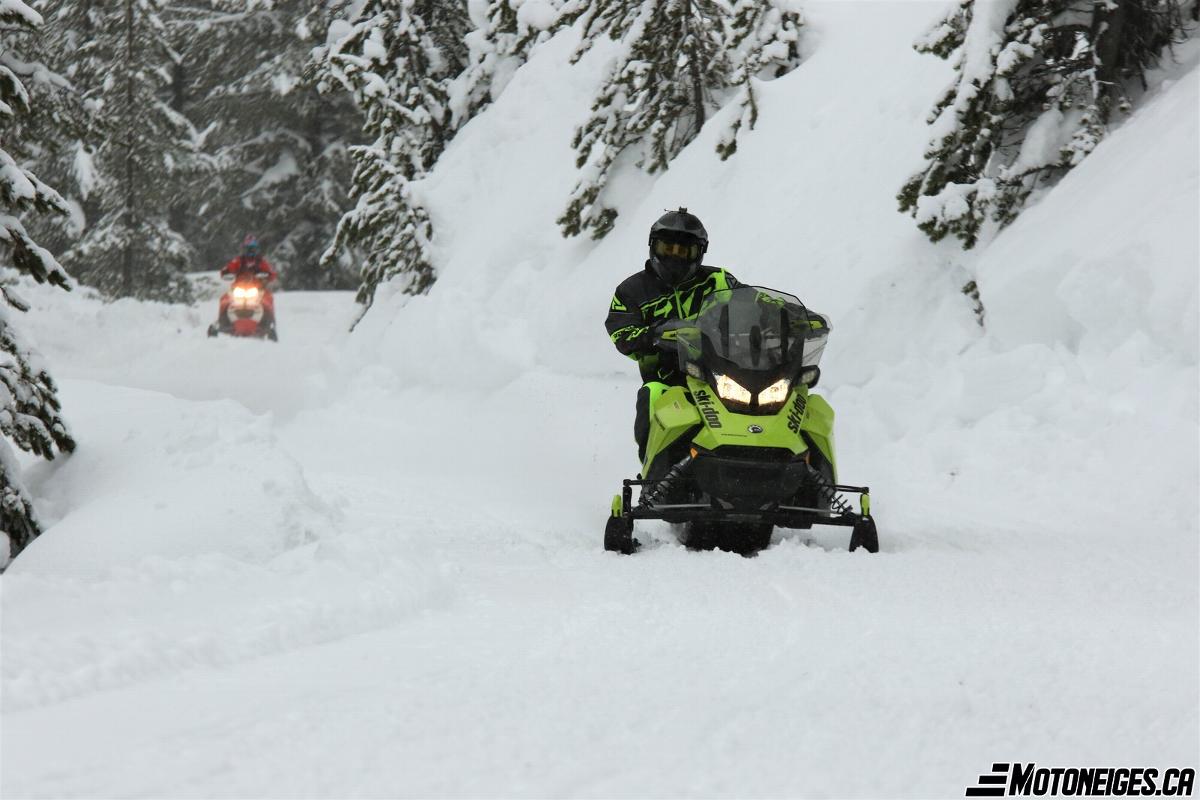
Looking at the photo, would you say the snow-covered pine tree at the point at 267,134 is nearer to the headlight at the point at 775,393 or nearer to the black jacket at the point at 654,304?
the black jacket at the point at 654,304

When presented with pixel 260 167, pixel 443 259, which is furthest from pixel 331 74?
pixel 260 167

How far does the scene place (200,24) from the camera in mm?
29094

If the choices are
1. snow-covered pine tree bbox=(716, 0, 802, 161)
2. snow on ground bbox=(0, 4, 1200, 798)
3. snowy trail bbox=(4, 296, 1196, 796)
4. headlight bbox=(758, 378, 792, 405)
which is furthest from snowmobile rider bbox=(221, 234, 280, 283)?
headlight bbox=(758, 378, 792, 405)

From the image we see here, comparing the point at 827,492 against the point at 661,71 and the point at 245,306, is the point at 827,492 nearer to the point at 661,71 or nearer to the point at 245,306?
the point at 661,71

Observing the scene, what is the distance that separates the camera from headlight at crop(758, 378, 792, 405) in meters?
6.50

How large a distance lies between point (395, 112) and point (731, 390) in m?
13.2

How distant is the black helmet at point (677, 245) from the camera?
7.53 metres

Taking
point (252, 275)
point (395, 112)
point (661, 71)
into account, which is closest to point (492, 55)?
point (395, 112)

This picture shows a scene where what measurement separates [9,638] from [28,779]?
1129mm


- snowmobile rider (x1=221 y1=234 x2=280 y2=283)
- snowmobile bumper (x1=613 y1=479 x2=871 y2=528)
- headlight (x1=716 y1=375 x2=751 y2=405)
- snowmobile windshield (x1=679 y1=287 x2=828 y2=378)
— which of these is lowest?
snowmobile bumper (x1=613 y1=479 x2=871 y2=528)

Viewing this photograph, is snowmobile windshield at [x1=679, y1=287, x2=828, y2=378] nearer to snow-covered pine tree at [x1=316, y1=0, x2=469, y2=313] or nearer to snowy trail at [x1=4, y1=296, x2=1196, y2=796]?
snowy trail at [x1=4, y1=296, x2=1196, y2=796]

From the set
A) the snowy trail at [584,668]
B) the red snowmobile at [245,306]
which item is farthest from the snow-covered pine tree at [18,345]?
the red snowmobile at [245,306]

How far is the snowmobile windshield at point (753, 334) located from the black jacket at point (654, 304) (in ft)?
2.17

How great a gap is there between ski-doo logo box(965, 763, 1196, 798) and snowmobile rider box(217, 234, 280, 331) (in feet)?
68.1
